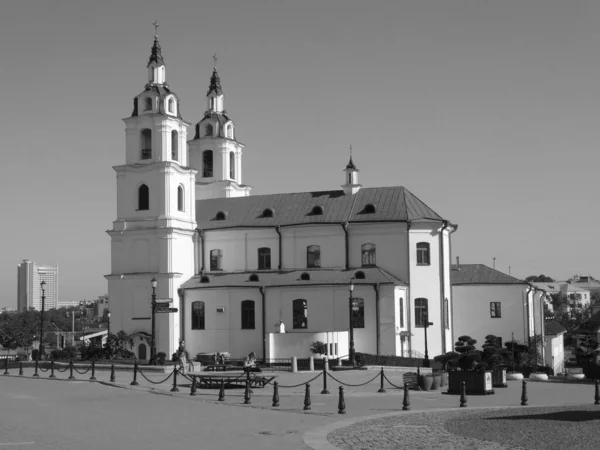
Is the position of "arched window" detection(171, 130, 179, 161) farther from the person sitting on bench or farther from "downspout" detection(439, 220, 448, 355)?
"downspout" detection(439, 220, 448, 355)

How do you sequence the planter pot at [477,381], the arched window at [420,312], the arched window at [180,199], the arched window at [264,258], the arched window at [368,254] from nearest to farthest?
the planter pot at [477,381] → the arched window at [420,312] → the arched window at [368,254] → the arched window at [180,199] → the arched window at [264,258]

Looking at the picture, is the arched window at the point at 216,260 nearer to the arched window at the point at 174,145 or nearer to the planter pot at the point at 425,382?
the arched window at the point at 174,145

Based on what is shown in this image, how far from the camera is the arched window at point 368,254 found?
58781mm

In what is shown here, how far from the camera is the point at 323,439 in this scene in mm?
18047

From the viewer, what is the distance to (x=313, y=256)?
6019cm

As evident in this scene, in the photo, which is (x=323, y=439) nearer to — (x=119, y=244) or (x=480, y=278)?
(x=119, y=244)

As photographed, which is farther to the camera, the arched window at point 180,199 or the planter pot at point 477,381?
the arched window at point 180,199

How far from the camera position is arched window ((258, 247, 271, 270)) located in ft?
201

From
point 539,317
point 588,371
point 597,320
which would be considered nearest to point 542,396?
point 588,371

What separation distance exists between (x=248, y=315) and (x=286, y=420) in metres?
36.7

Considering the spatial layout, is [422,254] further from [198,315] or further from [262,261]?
[198,315]

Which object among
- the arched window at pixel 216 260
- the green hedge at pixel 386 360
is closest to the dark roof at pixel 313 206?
the arched window at pixel 216 260

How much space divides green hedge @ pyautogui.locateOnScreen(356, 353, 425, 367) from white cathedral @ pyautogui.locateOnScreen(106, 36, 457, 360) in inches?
116

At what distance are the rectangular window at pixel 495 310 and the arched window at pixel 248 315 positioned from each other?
18.5m
